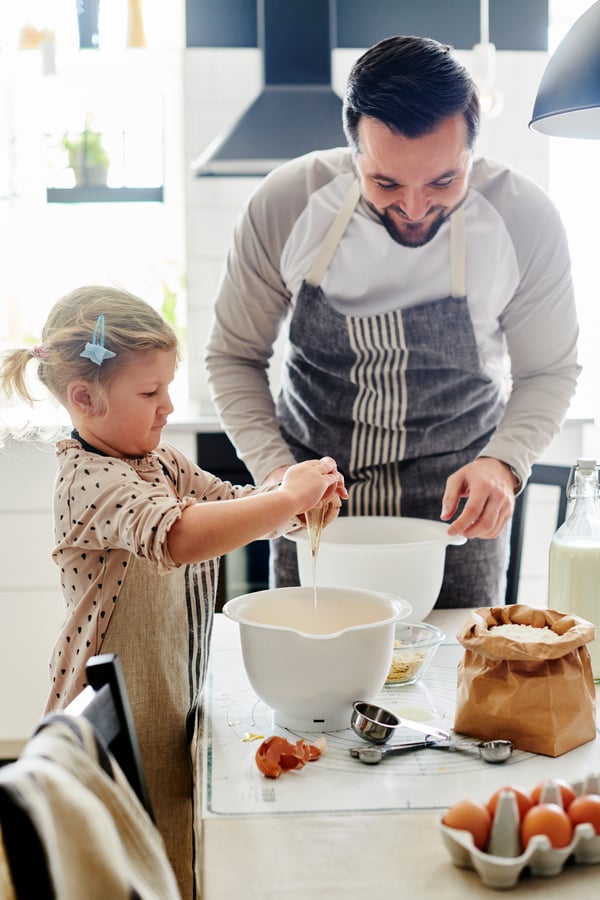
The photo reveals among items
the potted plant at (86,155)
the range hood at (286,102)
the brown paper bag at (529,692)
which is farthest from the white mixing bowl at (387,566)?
the potted plant at (86,155)

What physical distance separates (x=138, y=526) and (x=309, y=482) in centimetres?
21

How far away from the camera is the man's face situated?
1394 mm

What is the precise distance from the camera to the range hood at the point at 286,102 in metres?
2.79

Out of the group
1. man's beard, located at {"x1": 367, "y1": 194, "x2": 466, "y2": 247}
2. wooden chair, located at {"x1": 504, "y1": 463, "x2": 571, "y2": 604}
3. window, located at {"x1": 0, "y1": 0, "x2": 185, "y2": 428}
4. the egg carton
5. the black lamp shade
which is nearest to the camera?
the egg carton

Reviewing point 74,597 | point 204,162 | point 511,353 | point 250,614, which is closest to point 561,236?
point 511,353

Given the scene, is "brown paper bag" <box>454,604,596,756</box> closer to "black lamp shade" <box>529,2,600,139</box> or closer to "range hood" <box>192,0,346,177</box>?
"black lamp shade" <box>529,2,600,139</box>

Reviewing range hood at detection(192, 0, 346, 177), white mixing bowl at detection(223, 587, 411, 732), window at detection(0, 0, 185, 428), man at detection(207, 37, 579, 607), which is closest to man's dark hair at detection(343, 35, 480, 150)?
man at detection(207, 37, 579, 607)

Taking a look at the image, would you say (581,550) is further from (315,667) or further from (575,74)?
(575,74)

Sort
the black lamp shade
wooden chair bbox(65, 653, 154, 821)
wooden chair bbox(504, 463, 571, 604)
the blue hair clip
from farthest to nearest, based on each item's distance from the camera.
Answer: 1. wooden chair bbox(504, 463, 571, 604)
2. the blue hair clip
3. the black lamp shade
4. wooden chair bbox(65, 653, 154, 821)

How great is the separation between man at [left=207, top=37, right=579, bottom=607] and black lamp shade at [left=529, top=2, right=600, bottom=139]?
40 centimetres

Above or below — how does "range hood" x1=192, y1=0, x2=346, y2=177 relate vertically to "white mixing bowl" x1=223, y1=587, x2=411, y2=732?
above

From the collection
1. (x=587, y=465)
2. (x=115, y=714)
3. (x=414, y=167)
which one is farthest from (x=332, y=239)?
(x=115, y=714)

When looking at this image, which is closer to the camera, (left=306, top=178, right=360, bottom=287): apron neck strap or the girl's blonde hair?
the girl's blonde hair

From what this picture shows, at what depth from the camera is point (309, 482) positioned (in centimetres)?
114
